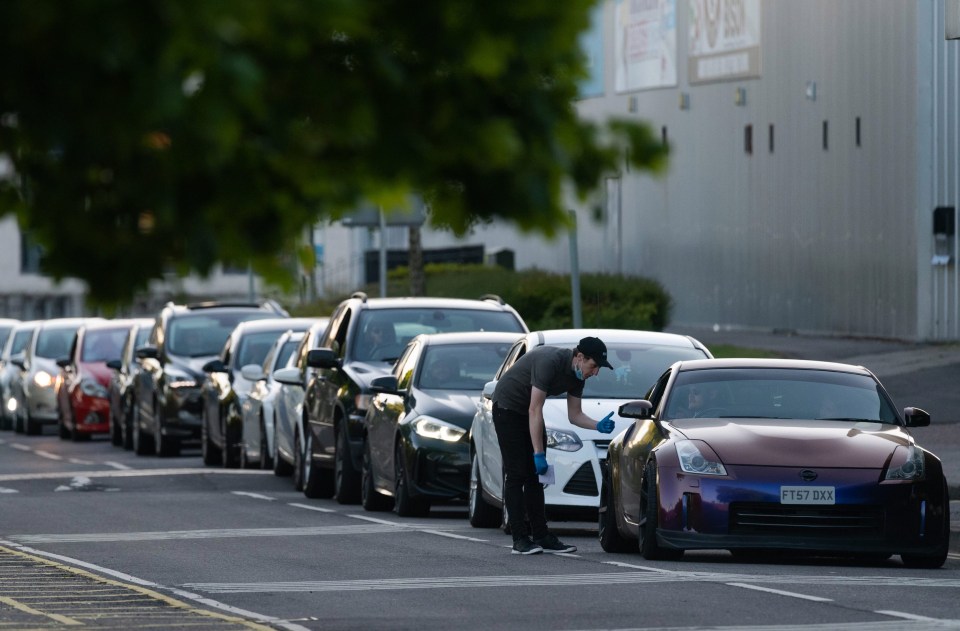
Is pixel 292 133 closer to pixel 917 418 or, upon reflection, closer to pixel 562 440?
pixel 917 418

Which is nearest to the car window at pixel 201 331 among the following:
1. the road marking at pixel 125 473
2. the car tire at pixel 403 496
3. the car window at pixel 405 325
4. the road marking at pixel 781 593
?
the road marking at pixel 125 473

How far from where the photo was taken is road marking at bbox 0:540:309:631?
1060cm

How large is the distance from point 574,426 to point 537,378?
141 centimetres

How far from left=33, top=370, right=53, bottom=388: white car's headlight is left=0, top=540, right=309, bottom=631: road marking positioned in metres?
21.6

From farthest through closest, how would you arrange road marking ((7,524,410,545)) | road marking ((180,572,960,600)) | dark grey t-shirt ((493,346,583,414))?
road marking ((7,524,410,545)) < dark grey t-shirt ((493,346,583,414)) < road marking ((180,572,960,600))

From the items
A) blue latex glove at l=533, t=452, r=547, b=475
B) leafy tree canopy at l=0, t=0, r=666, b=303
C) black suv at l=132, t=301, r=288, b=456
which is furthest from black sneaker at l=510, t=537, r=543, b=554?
black suv at l=132, t=301, r=288, b=456

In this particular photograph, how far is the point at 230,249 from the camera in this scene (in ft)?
15.7

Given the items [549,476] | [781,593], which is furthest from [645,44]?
[781,593]

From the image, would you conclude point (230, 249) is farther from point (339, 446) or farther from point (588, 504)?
point (339, 446)

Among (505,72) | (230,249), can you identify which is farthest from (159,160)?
(505,72)

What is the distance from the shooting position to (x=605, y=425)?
622 inches

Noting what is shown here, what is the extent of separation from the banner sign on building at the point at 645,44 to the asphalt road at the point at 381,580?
29.5 m

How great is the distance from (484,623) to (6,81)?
644cm

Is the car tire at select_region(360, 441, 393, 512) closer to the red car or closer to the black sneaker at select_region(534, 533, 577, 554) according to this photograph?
the black sneaker at select_region(534, 533, 577, 554)
